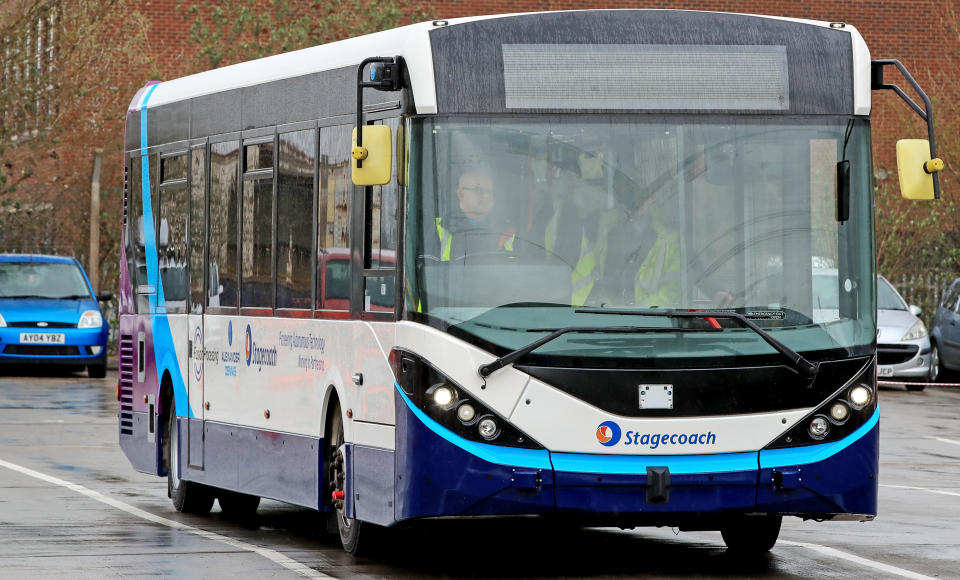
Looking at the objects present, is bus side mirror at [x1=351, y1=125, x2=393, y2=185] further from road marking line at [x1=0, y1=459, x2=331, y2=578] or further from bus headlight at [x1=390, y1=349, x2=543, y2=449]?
road marking line at [x1=0, y1=459, x2=331, y2=578]

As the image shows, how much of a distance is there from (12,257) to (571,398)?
2170 centimetres

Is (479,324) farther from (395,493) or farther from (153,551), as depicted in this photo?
(153,551)

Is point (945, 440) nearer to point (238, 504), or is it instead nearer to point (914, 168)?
point (238, 504)

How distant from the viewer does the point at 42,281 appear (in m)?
29.6

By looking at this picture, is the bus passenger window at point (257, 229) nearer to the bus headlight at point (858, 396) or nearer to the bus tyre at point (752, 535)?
the bus tyre at point (752, 535)

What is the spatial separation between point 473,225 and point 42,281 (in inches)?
829

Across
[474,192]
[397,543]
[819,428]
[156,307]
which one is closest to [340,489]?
[397,543]

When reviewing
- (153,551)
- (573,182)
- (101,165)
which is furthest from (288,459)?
(101,165)

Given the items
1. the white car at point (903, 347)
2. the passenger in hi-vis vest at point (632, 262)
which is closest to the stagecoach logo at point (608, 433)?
the passenger in hi-vis vest at point (632, 262)

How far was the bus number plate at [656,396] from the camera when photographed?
9.32 meters

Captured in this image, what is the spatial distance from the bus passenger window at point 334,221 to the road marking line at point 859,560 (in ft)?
9.28

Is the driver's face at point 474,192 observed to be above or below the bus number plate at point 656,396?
above

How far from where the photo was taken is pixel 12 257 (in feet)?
97.7

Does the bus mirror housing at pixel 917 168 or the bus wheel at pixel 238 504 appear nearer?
the bus mirror housing at pixel 917 168
